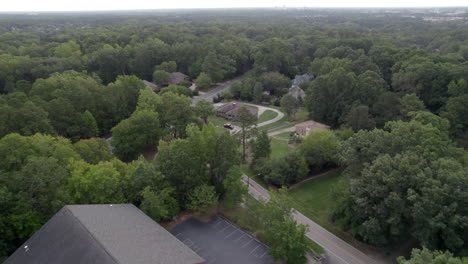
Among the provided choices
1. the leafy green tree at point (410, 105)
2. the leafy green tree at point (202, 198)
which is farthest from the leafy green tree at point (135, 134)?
the leafy green tree at point (410, 105)

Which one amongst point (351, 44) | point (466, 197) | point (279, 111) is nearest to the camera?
point (466, 197)

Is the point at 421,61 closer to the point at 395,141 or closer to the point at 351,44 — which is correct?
the point at 351,44

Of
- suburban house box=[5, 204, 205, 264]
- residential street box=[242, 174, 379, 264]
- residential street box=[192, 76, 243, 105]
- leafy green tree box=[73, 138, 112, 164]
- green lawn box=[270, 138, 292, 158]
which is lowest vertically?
residential street box=[192, 76, 243, 105]

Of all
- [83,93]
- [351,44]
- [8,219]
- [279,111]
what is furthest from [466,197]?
[351,44]

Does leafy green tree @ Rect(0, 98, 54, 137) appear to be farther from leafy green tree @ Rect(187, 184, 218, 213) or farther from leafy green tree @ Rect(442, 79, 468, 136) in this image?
leafy green tree @ Rect(442, 79, 468, 136)

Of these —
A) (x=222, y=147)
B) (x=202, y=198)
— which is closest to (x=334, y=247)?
(x=202, y=198)

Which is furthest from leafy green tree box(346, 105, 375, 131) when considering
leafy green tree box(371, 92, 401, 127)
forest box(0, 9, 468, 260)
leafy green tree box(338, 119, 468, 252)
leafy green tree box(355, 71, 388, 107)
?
leafy green tree box(338, 119, 468, 252)
